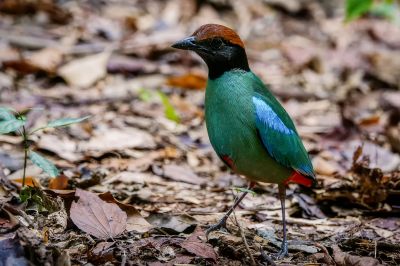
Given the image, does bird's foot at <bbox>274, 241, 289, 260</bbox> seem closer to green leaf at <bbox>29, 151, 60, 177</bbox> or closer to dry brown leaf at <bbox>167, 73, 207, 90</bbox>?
green leaf at <bbox>29, 151, 60, 177</bbox>

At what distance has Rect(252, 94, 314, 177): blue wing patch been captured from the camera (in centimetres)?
403

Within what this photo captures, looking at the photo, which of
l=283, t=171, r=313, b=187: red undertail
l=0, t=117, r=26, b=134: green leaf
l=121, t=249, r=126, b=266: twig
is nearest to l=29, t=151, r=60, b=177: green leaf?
l=0, t=117, r=26, b=134: green leaf

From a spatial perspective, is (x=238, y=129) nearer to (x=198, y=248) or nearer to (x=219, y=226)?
(x=219, y=226)

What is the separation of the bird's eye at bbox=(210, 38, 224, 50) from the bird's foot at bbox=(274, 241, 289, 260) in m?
1.24

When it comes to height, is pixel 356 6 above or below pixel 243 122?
above

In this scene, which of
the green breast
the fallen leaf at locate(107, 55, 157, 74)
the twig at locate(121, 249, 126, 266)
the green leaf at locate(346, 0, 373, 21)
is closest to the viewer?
the twig at locate(121, 249, 126, 266)

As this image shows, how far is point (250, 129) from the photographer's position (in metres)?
3.99

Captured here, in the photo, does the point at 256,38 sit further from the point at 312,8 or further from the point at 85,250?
the point at 85,250

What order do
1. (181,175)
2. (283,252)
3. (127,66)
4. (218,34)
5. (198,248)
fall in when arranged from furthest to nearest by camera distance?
(127,66)
(181,175)
(218,34)
(283,252)
(198,248)

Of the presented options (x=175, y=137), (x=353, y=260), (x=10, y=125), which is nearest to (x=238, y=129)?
(x=353, y=260)

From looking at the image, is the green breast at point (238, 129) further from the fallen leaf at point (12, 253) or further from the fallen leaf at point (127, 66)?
the fallen leaf at point (127, 66)

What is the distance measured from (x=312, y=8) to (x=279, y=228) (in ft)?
22.2

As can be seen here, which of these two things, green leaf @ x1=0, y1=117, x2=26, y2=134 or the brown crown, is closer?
green leaf @ x1=0, y1=117, x2=26, y2=134

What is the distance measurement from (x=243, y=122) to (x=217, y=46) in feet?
1.77
